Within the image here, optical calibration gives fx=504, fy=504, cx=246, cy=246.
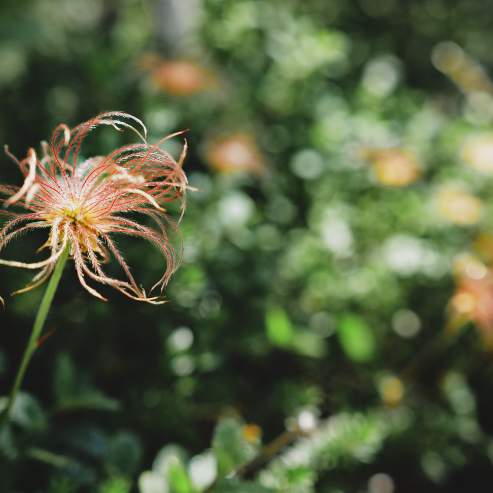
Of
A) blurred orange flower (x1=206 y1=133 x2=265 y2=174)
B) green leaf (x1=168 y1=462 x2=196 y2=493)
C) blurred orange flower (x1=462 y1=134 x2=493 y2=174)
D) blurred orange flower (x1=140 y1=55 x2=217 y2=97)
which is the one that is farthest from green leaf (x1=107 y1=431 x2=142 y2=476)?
blurred orange flower (x1=462 y1=134 x2=493 y2=174)

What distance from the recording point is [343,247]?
156 centimetres

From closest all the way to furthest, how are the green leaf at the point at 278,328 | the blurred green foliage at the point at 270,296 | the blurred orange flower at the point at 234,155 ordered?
the blurred green foliage at the point at 270,296
the green leaf at the point at 278,328
the blurred orange flower at the point at 234,155

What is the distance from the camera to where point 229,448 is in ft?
2.59

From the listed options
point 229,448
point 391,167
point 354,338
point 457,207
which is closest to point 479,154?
point 457,207

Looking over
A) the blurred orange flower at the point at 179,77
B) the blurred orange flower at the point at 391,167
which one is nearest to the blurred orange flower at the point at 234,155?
the blurred orange flower at the point at 179,77

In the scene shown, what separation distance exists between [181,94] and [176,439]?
1178 mm

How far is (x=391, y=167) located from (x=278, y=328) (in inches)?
34.9

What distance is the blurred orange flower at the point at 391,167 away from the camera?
1.77 m

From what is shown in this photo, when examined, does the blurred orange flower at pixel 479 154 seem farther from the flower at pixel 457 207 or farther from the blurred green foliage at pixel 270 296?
the flower at pixel 457 207

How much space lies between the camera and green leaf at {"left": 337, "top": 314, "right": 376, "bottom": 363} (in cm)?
126

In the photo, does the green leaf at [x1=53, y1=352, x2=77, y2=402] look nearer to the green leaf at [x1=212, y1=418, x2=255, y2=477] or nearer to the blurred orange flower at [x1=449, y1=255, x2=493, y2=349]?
the green leaf at [x1=212, y1=418, x2=255, y2=477]

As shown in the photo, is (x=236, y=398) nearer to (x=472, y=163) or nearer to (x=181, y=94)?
(x=181, y=94)

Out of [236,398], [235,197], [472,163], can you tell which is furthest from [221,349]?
[472,163]

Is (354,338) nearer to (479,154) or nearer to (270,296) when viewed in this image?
(270,296)
